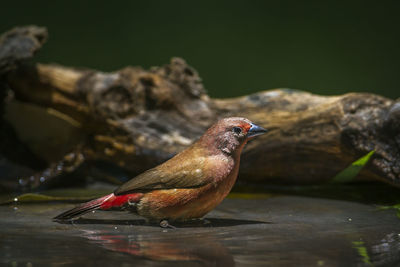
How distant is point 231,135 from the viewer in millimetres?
3639

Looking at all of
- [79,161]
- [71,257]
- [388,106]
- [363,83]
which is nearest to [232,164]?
[71,257]

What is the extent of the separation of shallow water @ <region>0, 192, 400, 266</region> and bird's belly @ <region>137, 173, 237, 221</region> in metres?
0.10

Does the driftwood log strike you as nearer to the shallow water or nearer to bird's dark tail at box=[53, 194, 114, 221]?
the shallow water

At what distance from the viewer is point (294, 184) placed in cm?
536

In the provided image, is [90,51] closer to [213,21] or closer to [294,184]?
[213,21]

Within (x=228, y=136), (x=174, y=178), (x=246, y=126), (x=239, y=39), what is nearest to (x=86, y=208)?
(x=174, y=178)

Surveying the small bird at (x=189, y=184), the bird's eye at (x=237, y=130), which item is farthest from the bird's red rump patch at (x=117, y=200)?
the bird's eye at (x=237, y=130)

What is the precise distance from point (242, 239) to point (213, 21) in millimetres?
4446

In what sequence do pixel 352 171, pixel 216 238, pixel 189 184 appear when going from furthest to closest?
pixel 352 171 < pixel 189 184 < pixel 216 238

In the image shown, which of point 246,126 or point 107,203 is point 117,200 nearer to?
point 107,203

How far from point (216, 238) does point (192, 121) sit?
2.38 meters

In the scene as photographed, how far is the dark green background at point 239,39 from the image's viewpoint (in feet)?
21.8

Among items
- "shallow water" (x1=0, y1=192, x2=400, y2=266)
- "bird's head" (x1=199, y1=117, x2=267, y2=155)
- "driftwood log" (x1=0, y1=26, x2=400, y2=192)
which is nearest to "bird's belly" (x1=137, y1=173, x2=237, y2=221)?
"shallow water" (x1=0, y1=192, x2=400, y2=266)

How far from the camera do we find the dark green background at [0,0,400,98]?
664 centimetres
